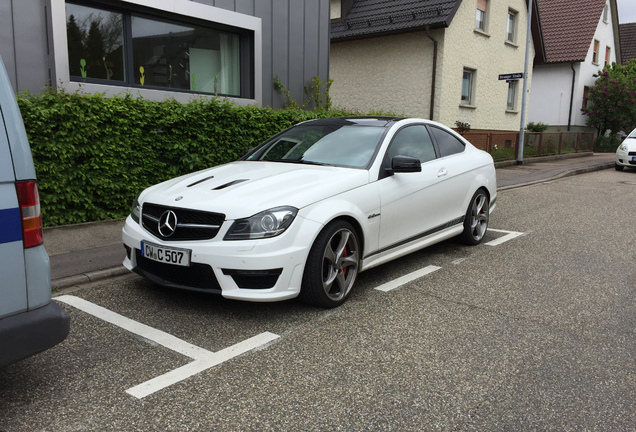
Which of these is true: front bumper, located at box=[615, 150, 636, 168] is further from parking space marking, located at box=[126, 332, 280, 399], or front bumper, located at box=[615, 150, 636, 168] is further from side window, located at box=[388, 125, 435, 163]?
parking space marking, located at box=[126, 332, 280, 399]

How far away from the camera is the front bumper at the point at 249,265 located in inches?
158

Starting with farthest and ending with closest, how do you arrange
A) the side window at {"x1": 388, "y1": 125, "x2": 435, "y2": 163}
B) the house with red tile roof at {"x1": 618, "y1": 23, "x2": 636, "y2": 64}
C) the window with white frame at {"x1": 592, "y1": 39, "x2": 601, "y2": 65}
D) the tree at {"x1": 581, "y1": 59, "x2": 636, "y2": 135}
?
the house with red tile roof at {"x1": 618, "y1": 23, "x2": 636, "y2": 64}
the window with white frame at {"x1": 592, "y1": 39, "x2": 601, "y2": 65}
the tree at {"x1": 581, "y1": 59, "x2": 636, "y2": 135}
the side window at {"x1": 388, "y1": 125, "x2": 435, "y2": 163}

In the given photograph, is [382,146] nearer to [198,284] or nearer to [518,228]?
[198,284]

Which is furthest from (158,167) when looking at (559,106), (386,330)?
(559,106)

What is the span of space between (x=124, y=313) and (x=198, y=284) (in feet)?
2.48

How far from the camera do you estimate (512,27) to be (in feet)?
77.8

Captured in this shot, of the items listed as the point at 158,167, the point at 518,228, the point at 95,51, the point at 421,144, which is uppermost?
the point at 95,51

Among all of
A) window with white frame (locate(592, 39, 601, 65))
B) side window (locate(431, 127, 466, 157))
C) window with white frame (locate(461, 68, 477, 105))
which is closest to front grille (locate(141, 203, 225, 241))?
side window (locate(431, 127, 466, 157))

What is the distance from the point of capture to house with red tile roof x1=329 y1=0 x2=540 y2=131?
62.6 ft

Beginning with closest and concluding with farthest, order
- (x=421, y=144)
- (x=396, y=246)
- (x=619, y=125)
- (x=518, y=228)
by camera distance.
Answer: (x=396, y=246), (x=421, y=144), (x=518, y=228), (x=619, y=125)

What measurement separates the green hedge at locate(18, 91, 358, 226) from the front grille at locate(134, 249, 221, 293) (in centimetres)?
314

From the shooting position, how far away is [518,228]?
812 cm

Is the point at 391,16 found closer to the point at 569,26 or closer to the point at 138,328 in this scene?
the point at 569,26

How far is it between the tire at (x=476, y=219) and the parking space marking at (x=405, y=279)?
3.27 feet
